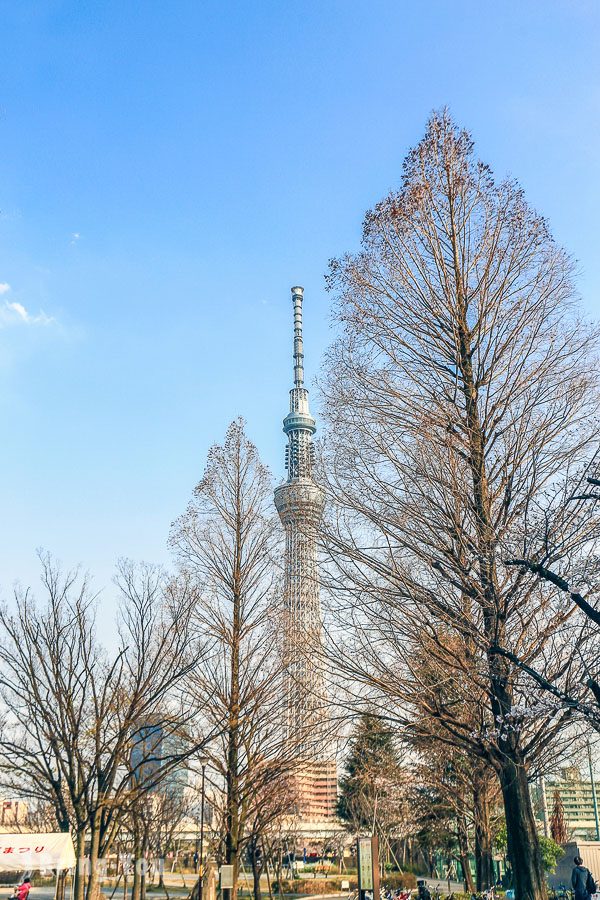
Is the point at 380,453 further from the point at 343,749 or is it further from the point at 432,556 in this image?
the point at 343,749

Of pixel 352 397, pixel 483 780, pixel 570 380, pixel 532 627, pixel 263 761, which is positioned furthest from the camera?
pixel 483 780

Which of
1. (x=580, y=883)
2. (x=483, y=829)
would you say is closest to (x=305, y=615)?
(x=580, y=883)

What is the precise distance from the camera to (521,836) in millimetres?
8125

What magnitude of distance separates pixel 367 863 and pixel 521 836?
6.66 meters

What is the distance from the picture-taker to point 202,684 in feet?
47.9

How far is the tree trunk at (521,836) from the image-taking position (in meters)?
7.90

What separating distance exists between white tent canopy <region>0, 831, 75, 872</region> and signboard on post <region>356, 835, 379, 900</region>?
530cm

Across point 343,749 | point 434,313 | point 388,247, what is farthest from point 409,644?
point 388,247

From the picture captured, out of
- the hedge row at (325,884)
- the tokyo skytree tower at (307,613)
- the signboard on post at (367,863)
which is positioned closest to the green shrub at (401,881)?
the hedge row at (325,884)

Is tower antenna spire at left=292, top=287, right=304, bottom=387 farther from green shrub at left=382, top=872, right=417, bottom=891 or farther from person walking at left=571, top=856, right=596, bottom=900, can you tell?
person walking at left=571, top=856, right=596, bottom=900

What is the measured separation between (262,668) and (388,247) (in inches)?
333

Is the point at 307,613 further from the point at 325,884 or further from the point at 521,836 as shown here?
the point at 325,884

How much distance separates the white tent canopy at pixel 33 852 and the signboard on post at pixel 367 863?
5303 millimetres

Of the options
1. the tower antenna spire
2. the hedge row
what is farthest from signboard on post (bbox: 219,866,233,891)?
the tower antenna spire
